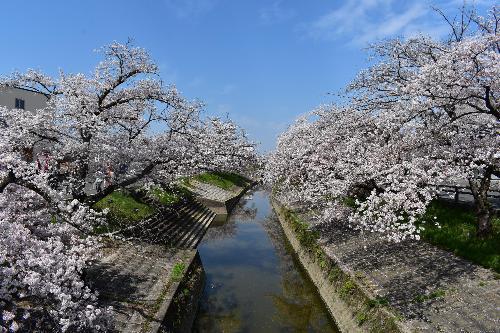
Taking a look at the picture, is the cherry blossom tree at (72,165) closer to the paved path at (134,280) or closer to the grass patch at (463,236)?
the paved path at (134,280)

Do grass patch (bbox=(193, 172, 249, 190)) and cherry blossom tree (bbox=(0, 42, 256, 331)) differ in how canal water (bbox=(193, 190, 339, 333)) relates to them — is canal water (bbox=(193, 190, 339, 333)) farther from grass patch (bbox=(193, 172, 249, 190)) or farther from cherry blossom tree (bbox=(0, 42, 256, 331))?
grass patch (bbox=(193, 172, 249, 190))

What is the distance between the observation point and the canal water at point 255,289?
54.0ft

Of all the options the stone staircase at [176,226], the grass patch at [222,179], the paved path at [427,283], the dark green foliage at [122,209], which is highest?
the grass patch at [222,179]

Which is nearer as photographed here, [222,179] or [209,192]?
[209,192]

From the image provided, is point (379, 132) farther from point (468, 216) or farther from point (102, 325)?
point (102, 325)

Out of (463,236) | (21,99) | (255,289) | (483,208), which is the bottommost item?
(255,289)

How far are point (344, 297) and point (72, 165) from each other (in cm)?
1198

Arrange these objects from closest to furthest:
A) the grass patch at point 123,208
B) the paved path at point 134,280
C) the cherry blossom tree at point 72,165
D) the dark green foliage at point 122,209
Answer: the cherry blossom tree at point 72,165 < the paved path at point 134,280 < the dark green foliage at point 122,209 < the grass patch at point 123,208

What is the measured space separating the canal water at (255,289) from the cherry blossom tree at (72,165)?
585 centimetres

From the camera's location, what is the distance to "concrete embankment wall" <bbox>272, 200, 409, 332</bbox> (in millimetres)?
→ 12952

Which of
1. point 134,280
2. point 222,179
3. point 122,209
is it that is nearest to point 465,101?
point 134,280

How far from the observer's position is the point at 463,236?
17.3 meters

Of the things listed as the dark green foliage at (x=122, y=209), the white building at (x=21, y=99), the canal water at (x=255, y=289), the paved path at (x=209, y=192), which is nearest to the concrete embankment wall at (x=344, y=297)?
the canal water at (x=255, y=289)

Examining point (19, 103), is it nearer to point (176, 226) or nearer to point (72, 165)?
point (176, 226)
